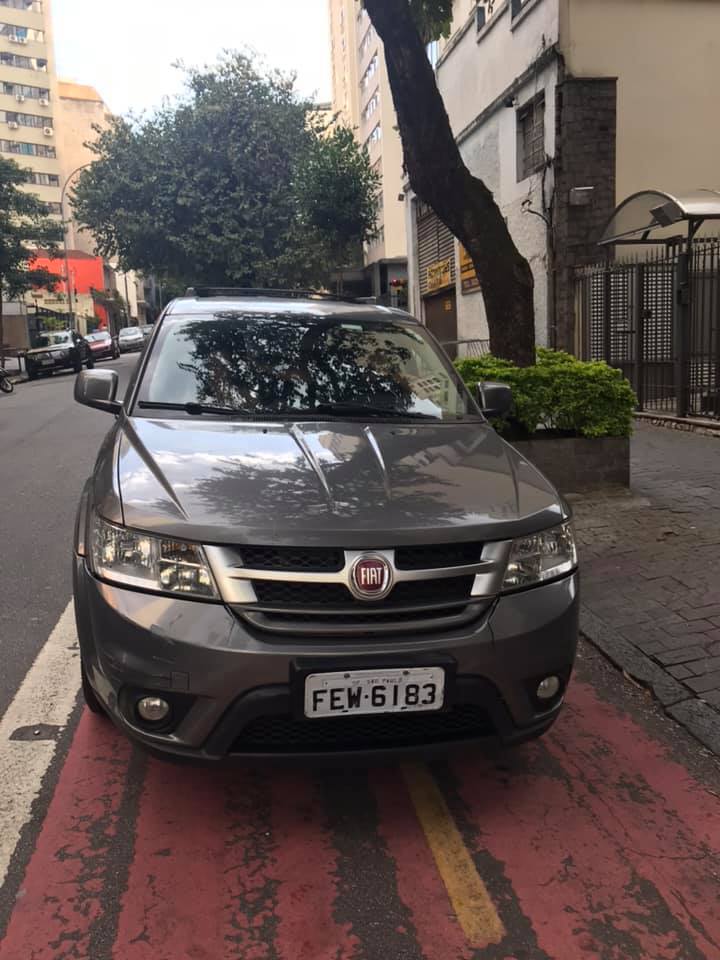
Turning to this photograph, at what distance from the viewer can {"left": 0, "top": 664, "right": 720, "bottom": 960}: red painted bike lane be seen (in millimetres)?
2229

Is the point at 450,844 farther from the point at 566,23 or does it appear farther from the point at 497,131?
the point at 497,131

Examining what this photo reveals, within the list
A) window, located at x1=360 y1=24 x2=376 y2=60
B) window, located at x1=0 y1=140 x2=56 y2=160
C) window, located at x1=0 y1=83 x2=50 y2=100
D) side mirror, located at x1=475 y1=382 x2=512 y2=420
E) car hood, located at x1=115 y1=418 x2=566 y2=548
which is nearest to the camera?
car hood, located at x1=115 y1=418 x2=566 y2=548

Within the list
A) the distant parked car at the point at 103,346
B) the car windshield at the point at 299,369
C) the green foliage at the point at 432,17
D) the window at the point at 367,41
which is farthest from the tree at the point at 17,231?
the car windshield at the point at 299,369

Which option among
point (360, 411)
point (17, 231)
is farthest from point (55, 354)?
point (360, 411)

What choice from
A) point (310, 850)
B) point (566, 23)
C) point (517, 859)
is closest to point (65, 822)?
point (310, 850)

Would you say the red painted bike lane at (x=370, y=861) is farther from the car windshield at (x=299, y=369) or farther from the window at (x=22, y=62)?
the window at (x=22, y=62)

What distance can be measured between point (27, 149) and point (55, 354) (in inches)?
2236

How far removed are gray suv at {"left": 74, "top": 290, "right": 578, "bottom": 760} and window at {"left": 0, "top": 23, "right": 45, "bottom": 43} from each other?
86703mm

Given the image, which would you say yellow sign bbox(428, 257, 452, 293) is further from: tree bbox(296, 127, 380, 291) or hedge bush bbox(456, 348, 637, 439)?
hedge bush bbox(456, 348, 637, 439)

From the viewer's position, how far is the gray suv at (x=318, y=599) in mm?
2406

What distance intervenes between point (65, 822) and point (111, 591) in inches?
33.4

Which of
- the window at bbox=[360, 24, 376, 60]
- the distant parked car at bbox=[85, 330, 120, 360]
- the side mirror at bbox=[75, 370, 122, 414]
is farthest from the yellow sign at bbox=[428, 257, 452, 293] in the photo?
the window at bbox=[360, 24, 376, 60]

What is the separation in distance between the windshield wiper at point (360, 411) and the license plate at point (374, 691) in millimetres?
1434

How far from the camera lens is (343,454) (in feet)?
10.0
